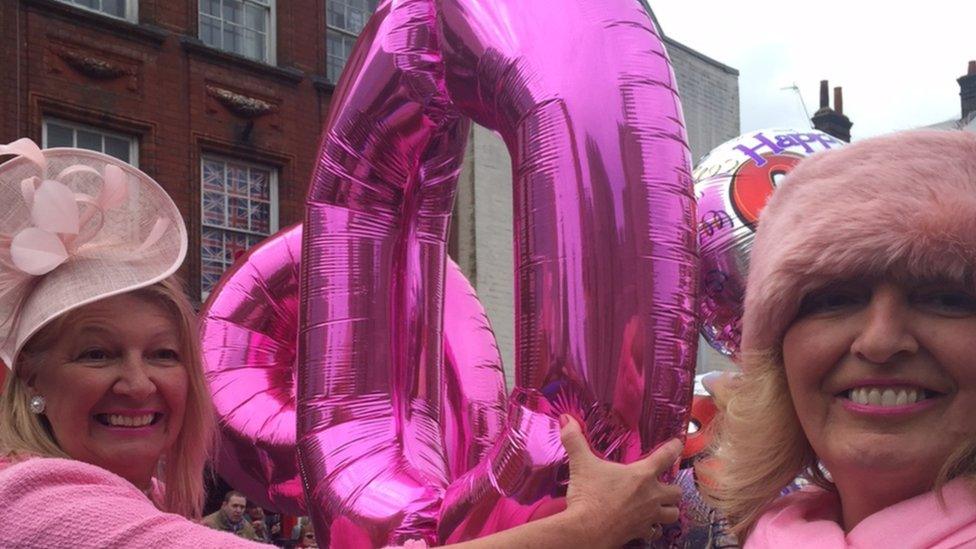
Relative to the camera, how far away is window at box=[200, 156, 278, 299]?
1063cm

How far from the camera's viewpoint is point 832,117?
573 inches

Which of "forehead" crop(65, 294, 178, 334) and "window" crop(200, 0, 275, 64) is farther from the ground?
"window" crop(200, 0, 275, 64)

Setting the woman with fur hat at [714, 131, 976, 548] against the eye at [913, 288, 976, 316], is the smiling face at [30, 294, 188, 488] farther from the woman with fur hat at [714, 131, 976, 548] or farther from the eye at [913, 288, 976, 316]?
the eye at [913, 288, 976, 316]

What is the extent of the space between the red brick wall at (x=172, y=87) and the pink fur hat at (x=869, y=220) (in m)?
8.33

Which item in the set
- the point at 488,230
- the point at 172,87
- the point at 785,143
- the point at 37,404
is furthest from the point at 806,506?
the point at 488,230

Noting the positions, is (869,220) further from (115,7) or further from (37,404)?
(115,7)

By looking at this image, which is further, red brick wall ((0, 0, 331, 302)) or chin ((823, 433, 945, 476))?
red brick wall ((0, 0, 331, 302))

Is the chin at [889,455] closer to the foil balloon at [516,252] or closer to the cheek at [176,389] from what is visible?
the foil balloon at [516,252]

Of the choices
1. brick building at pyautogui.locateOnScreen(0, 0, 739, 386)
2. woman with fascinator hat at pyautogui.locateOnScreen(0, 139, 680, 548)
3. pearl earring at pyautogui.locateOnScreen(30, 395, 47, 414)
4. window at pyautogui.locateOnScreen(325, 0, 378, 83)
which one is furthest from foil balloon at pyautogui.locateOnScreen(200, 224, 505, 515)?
window at pyautogui.locateOnScreen(325, 0, 378, 83)

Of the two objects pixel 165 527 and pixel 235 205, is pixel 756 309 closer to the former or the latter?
pixel 165 527

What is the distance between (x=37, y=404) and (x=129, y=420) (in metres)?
0.16

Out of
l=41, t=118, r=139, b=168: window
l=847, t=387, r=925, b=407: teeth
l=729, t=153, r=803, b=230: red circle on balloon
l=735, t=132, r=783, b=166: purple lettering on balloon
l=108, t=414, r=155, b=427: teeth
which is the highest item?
l=41, t=118, r=139, b=168: window

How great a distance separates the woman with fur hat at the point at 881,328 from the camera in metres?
1.29

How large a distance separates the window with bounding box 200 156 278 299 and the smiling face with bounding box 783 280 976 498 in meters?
9.48
